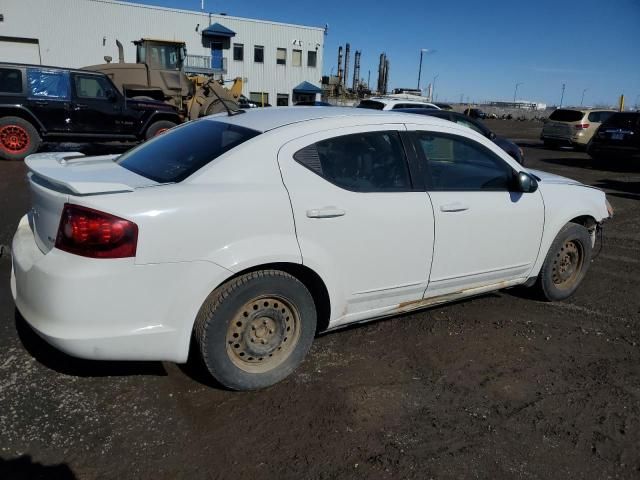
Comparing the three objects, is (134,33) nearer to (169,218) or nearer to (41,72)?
(41,72)

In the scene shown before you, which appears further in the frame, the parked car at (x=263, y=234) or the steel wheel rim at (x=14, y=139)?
the steel wheel rim at (x=14, y=139)

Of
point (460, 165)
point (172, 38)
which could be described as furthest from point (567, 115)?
point (172, 38)

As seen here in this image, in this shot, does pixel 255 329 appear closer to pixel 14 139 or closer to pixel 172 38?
pixel 14 139

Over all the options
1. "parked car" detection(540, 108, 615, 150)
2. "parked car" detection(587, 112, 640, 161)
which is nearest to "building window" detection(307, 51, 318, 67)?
"parked car" detection(540, 108, 615, 150)

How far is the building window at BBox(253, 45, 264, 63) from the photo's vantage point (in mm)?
41219

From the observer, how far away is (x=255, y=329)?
294 cm

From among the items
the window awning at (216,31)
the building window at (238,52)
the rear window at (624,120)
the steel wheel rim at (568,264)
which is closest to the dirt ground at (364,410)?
the steel wheel rim at (568,264)

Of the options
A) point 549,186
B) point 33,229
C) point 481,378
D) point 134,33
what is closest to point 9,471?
point 33,229

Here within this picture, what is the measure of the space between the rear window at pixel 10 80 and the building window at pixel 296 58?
33242 mm

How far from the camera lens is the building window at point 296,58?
4238 centimetres

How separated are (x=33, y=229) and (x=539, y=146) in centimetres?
2283

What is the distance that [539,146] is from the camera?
2250 cm

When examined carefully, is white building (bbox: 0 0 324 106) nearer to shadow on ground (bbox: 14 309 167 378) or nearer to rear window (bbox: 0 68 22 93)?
rear window (bbox: 0 68 22 93)

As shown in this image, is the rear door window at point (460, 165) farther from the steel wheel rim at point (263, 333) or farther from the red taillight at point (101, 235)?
the red taillight at point (101, 235)
